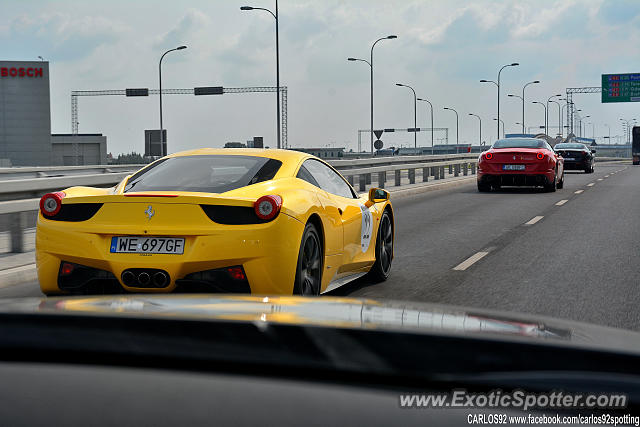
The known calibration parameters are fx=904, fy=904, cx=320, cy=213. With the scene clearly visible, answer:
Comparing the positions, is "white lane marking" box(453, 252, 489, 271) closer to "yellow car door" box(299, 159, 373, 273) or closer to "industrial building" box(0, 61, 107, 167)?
"yellow car door" box(299, 159, 373, 273)

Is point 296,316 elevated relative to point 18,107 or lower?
lower

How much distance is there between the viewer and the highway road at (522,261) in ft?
23.2

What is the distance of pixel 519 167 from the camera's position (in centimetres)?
2317

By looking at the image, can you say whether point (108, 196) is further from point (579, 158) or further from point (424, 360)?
point (579, 158)

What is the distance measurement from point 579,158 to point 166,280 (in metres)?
37.0

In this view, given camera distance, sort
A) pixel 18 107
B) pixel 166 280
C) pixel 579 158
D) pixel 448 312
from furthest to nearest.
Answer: pixel 18 107
pixel 579 158
pixel 166 280
pixel 448 312

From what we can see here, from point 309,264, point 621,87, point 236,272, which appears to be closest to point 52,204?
point 236,272

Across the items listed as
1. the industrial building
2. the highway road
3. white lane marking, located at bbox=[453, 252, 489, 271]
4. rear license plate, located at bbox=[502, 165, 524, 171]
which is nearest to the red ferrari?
rear license plate, located at bbox=[502, 165, 524, 171]

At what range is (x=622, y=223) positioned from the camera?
14.4 meters

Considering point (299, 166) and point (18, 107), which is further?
point (18, 107)

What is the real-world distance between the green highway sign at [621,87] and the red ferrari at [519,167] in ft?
225

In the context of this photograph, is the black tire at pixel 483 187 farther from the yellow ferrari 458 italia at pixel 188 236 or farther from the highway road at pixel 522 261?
the yellow ferrari 458 italia at pixel 188 236

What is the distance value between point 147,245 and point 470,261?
15.9ft

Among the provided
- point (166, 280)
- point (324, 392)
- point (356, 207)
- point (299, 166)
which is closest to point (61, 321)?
point (324, 392)
